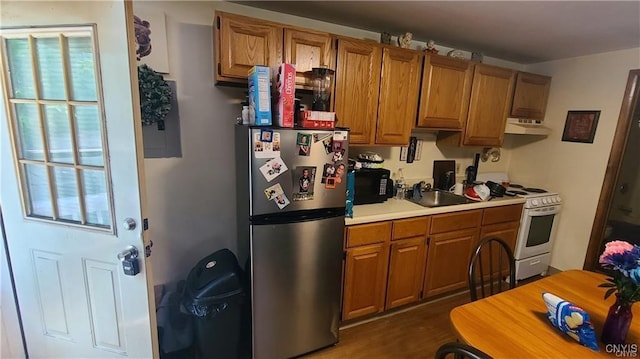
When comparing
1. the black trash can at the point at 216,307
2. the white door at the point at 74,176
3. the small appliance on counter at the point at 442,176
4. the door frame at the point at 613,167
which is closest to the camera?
the white door at the point at 74,176

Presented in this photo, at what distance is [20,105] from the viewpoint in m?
1.27

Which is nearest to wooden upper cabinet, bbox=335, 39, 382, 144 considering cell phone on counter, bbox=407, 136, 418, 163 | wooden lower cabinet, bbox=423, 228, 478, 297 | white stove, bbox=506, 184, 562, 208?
cell phone on counter, bbox=407, 136, 418, 163

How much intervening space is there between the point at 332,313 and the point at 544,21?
8.23 feet

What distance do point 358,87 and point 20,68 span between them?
1.80 m

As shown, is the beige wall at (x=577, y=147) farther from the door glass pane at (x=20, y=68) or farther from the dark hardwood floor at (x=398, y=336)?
the door glass pane at (x=20, y=68)

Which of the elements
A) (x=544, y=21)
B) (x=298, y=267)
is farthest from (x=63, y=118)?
(x=544, y=21)

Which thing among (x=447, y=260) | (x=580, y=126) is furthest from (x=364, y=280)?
(x=580, y=126)

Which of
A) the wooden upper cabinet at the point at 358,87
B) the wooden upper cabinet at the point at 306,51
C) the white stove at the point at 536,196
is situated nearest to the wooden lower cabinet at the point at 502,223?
the white stove at the point at 536,196

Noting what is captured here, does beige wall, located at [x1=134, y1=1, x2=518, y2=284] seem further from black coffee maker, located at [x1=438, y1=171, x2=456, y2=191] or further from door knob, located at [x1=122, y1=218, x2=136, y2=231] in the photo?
black coffee maker, located at [x1=438, y1=171, x2=456, y2=191]

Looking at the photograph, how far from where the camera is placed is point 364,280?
212 cm

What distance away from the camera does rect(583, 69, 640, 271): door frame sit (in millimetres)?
2525

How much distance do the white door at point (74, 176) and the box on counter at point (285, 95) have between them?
69cm

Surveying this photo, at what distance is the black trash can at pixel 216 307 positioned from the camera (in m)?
1.64

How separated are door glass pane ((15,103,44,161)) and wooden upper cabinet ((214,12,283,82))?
87 cm
